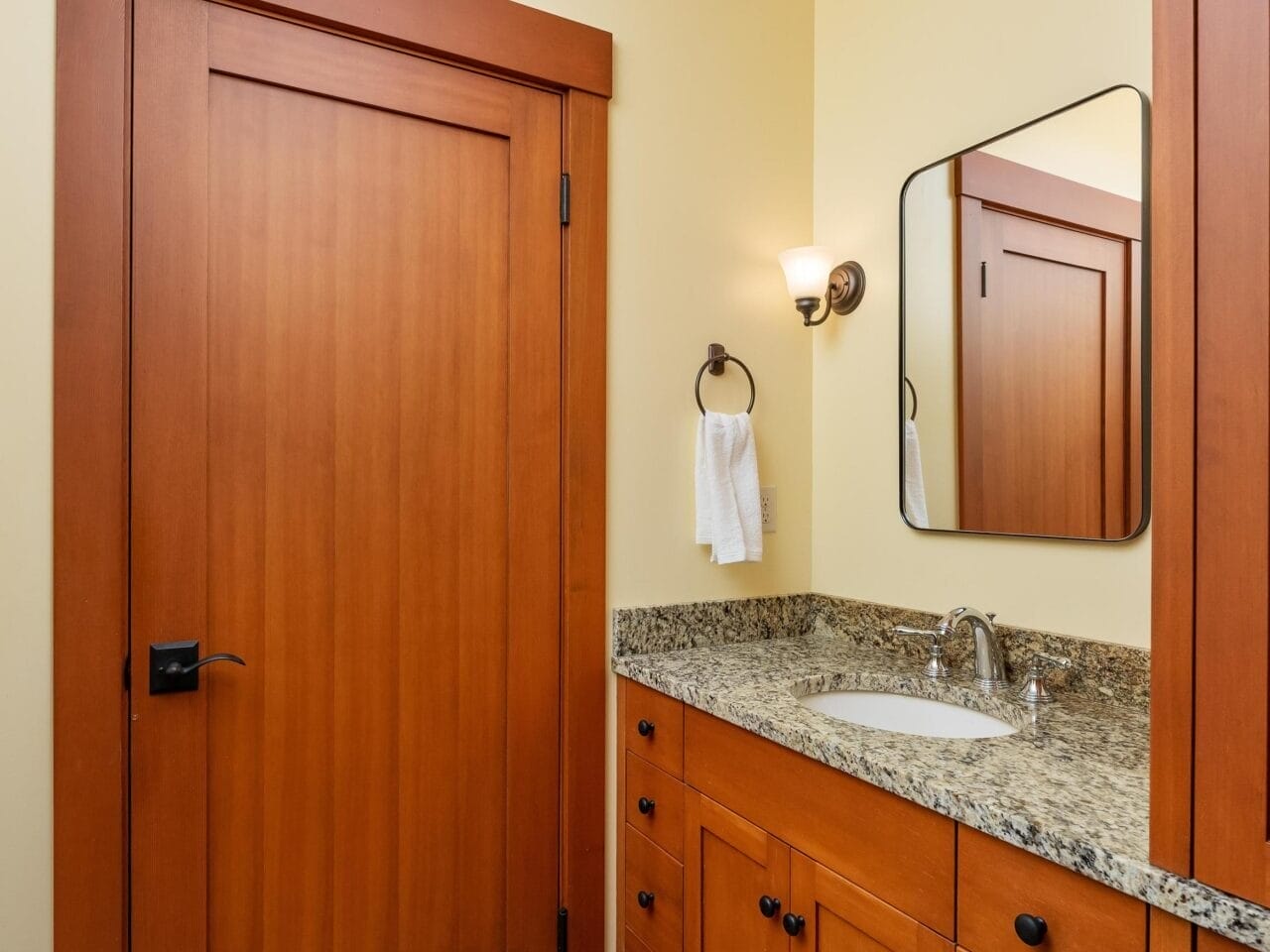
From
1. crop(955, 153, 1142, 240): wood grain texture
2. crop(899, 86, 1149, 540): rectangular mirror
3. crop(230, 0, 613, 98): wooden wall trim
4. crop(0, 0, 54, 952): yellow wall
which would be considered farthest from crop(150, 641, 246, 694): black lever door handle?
crop(955, 153, 1142, 240): wood grain texture

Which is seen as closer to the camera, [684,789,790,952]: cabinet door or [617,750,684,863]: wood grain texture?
[684,789,790,952]: cabinet door

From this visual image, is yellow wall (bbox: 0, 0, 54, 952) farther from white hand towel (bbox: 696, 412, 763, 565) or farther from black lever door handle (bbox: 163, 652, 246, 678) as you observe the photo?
white hand towel (bbox: 696, 412, 763, 565)

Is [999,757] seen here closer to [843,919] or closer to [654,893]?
[843,919]

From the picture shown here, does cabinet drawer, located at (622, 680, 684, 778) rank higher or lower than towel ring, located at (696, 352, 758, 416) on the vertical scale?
lower

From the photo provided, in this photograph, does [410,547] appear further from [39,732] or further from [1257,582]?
[1257,582]

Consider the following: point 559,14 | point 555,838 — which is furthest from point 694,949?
point 559,14

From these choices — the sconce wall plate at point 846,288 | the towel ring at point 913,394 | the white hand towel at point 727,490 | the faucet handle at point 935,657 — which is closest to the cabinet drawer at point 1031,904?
the faucet handle at point 935,657

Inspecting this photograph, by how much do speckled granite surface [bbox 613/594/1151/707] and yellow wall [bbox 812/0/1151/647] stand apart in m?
0.03

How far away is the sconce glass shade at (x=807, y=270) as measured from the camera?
187 centimetres

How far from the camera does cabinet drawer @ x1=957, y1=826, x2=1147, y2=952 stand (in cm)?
84

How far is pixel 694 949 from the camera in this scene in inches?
58.4

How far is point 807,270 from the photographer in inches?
73.8

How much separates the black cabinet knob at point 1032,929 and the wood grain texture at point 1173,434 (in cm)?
17

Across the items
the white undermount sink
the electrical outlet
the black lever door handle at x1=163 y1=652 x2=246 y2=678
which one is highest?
the electrical outlet
